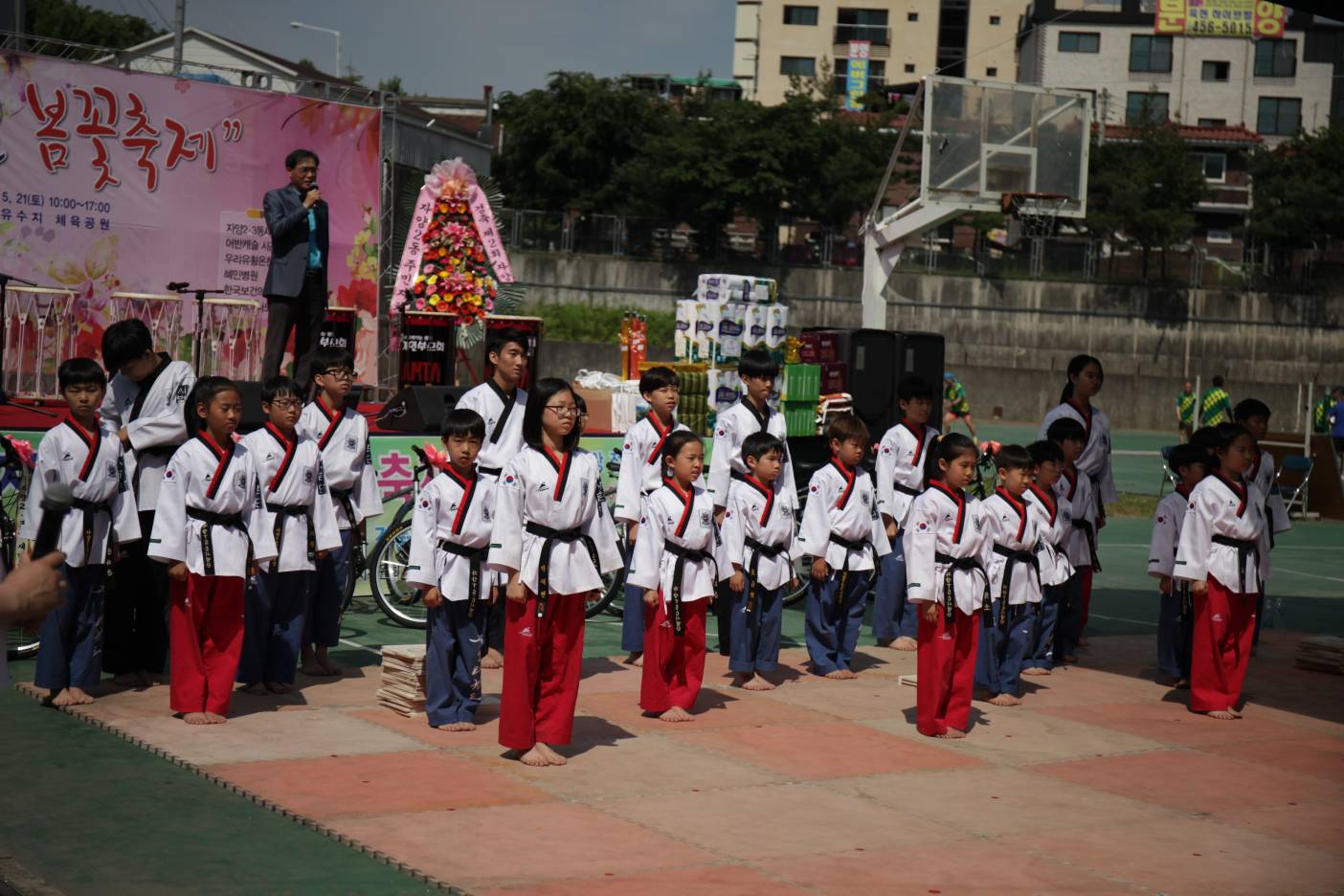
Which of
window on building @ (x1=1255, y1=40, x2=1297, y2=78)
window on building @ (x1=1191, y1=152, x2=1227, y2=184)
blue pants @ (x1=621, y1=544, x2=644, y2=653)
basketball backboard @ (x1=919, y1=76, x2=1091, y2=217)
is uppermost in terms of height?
A: window on building @ (x1=1255, y1=40, x2=1297, y2=78)

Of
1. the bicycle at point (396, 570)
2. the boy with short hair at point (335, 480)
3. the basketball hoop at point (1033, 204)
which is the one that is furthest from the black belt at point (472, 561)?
the basketball hoop at point (1033, 204)

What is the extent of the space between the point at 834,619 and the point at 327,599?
310cm

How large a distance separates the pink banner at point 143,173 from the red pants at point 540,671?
1021 centimetres

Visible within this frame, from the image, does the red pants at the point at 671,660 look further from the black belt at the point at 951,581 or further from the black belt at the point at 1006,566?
the black belt at the point at 1006,566

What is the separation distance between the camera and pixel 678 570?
7.95m

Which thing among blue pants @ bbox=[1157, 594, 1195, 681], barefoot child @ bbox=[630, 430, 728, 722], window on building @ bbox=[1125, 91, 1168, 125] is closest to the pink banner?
barefoot child @ bbox=[630, 430, 728, 722]

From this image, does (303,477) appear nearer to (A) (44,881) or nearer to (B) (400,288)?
(A) (44,881)

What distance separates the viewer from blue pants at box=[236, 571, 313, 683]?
800 cm

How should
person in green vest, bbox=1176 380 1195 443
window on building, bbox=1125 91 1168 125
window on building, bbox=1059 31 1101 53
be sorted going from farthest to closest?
window on building, bbox=1059 31 1101 53 < window on building, bbox=1125 91 1168 125 < person in green vest, bbox=1176 380 1195 443

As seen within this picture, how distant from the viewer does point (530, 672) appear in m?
6.86

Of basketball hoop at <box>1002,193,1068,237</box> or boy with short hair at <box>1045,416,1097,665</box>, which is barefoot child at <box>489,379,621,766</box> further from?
basketball hoop at <box>1002,193,1068,237</box>

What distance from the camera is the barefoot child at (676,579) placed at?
26.0ft

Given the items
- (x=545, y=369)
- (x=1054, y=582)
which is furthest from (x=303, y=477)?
(x=545, y=369)

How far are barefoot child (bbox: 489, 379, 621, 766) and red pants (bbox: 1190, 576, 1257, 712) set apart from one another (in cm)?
379
